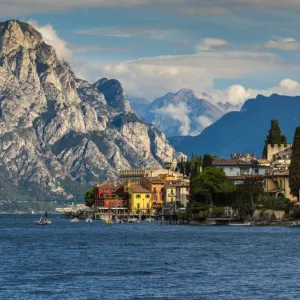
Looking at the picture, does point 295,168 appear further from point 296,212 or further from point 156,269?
point 156,269

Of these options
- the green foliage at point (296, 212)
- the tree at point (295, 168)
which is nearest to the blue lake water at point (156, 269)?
the green foliage at point (296, 212)

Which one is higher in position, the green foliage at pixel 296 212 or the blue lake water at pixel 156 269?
the green foliage at pixel 296 212

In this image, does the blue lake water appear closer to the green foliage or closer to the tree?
the green foliage

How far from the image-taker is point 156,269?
100812 millimetres

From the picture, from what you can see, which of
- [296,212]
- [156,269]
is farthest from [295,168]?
[156,269]

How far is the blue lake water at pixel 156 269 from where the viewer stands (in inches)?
3246

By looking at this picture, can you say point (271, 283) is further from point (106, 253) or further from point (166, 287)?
point (106, 253)

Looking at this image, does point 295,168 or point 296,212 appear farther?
point 295,168

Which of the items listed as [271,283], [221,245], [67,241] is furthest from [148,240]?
[271,283]

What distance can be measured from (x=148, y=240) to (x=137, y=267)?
172 feet

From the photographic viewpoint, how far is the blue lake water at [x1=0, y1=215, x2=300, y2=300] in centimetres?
8244

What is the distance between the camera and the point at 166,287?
281 feet

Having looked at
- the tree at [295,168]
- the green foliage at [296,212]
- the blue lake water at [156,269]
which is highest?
the tree at [295,168]

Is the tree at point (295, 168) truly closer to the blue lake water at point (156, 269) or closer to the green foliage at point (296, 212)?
the green foliage at point (296, 212)
